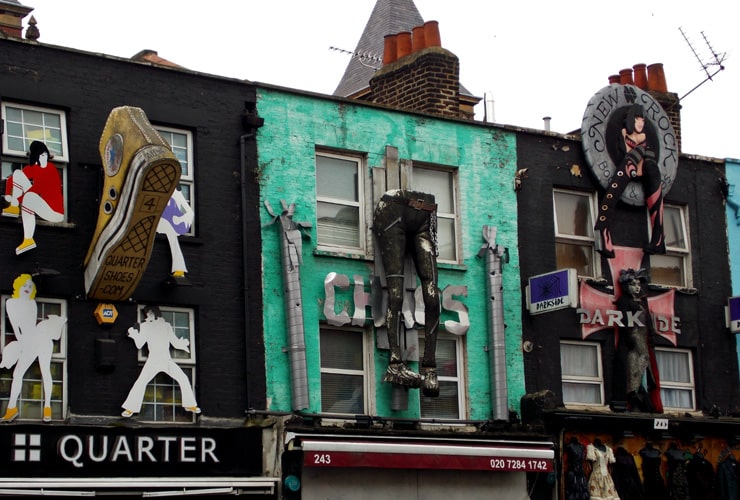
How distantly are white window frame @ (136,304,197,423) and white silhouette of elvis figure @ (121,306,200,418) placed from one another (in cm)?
9

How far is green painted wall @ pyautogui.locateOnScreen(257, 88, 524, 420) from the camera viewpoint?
2203 centimetres

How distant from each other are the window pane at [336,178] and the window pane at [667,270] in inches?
248

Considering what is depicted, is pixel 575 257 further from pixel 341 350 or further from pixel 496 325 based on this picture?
pixel 341 350

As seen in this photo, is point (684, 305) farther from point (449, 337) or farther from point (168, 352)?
point (168, 352)

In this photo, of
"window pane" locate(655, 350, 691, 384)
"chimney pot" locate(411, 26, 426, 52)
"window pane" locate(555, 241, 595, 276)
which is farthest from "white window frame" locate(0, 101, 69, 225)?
"window pane" locate(655, 350, 691, 384)

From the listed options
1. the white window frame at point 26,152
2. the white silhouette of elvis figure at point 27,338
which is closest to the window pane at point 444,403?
the white silhouette of elvis figure at point 27,338

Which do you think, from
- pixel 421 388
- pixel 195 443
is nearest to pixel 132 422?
pixel 195 443

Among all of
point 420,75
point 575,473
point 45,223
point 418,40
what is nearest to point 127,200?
point 45,223

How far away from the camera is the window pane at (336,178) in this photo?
75.8ft

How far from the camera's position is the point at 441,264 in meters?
23.7

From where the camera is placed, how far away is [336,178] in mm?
23312

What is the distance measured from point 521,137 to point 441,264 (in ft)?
10.4

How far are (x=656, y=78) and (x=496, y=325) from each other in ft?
25.3

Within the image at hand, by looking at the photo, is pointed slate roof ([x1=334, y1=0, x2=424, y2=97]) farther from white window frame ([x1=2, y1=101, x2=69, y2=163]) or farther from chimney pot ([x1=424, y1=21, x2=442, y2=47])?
white window frame ([x1=2, y1=101, x2=69, y2=163])
